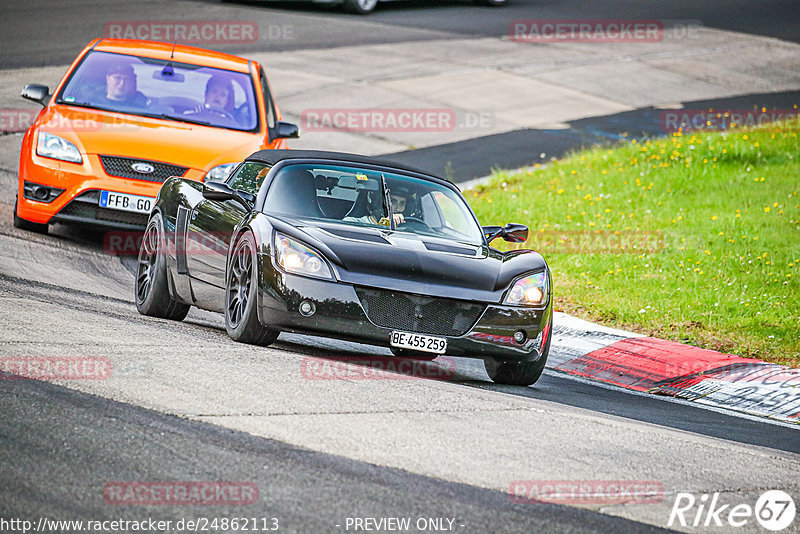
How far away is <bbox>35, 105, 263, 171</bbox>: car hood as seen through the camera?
11.4m

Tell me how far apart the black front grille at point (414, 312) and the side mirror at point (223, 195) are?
1.51m

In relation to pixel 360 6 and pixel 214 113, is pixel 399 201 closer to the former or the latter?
pixel 214 113

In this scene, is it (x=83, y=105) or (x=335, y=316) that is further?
(x=83, y=105)

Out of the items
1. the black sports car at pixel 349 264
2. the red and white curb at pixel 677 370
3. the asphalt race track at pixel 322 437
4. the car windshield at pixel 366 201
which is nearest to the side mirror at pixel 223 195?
the black sports car at pixel 349 264

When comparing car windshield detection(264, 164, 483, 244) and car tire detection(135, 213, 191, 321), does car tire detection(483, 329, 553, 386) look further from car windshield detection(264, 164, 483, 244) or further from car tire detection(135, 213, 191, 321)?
car tire detection(135, 213, 191, 321)

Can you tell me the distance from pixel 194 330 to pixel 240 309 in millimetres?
893

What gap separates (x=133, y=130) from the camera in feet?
38.7

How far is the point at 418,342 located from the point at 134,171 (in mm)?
4852

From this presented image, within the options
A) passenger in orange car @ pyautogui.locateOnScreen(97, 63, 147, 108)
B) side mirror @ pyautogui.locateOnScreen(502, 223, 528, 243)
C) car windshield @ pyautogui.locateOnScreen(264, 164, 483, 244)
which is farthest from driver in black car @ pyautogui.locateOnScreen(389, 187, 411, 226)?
passenger in orange car @ pyautogui.locateOnScreen(97, 63, 147, 108)

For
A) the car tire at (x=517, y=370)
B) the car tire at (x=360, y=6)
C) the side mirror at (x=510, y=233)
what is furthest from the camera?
the car tire at (x=360, y=6)

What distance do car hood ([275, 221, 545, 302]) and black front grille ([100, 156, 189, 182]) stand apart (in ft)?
12.0

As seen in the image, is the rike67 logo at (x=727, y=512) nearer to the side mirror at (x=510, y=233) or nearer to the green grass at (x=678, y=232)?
the side mirror at (x=510, y=233)

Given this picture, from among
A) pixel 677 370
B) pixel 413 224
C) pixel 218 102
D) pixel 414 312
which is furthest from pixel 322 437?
pixel 218 102

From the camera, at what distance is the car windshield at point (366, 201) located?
842 cm
